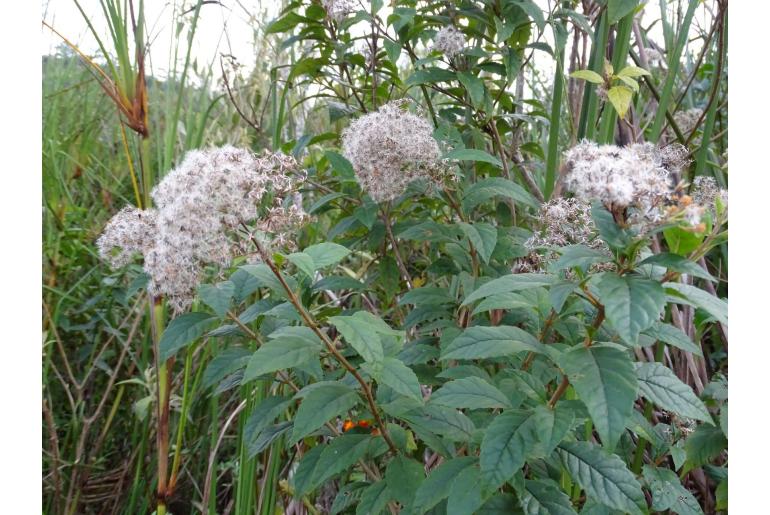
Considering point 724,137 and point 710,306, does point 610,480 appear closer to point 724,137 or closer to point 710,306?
point 710,306

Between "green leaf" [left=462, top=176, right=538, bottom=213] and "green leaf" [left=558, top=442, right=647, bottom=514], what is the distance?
1.56 feet

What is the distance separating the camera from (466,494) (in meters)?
0.87

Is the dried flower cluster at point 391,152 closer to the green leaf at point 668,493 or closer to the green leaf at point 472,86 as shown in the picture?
the green leaf at point 472,86

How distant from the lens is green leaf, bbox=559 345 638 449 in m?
0.71

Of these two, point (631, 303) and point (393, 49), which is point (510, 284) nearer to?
point (631, 303)

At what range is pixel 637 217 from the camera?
75 cm

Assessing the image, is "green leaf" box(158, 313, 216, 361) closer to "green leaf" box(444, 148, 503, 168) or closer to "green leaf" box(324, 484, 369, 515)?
"green leaf" box(324, 484, 369, 515)

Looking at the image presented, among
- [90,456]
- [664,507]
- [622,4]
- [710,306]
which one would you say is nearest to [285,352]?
[710,306]

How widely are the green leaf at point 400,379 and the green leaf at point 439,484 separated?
0.40 ft

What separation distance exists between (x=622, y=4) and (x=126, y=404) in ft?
5.86

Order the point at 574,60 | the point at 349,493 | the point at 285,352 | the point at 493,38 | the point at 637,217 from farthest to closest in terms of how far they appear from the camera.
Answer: the point at 574,60 → the point at 493,38 → the point at 349,493 → the point at 285,352 → the point at 637,217

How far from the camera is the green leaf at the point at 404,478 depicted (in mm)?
996

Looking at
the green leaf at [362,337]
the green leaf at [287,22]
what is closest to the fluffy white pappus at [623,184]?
the green leaf at [362,337]

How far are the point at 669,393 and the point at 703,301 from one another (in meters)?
0.19
